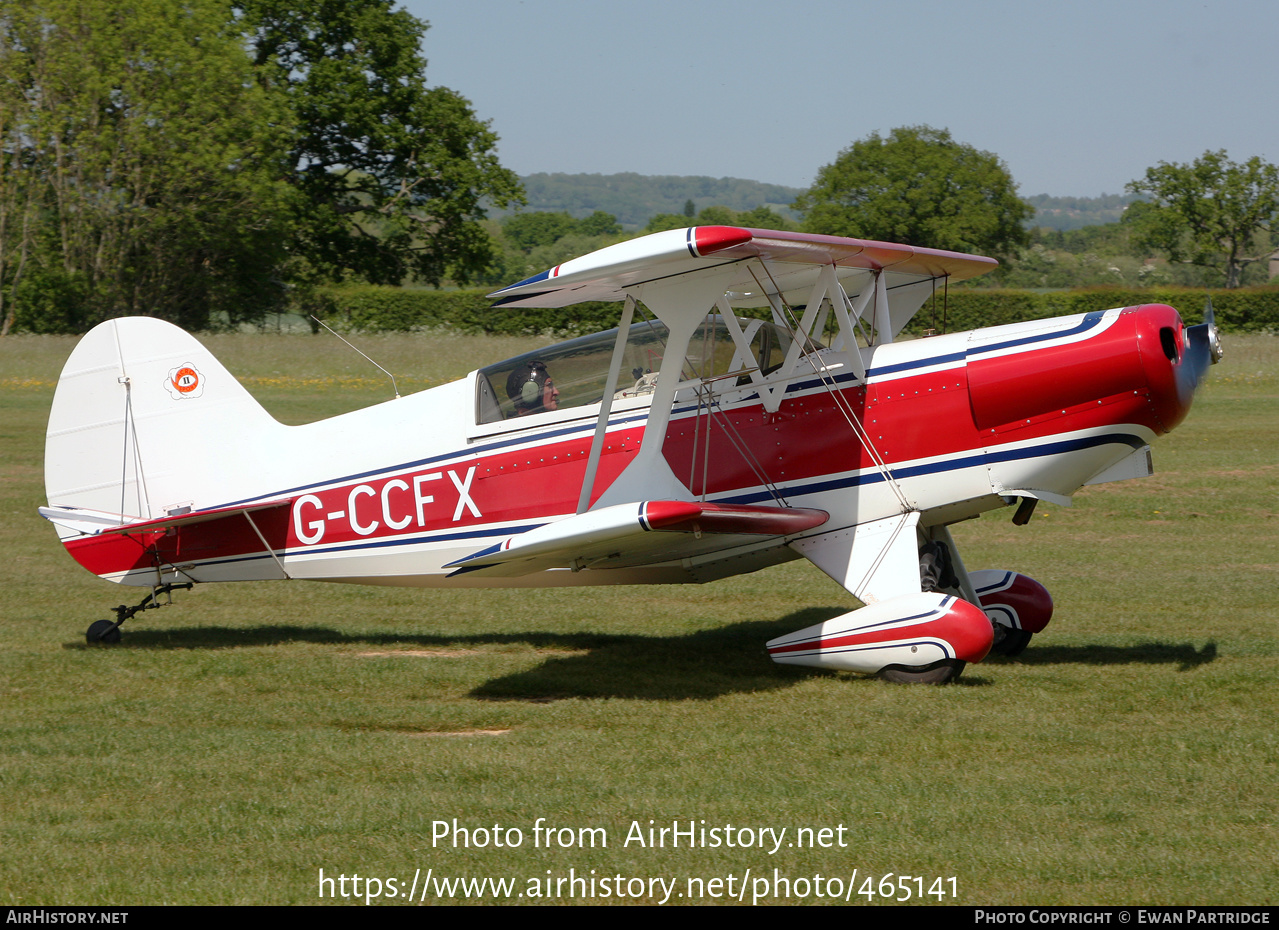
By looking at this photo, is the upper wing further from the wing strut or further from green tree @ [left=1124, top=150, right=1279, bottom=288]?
green tree @ [left=1124, top=150, right=1279, bottom=288]

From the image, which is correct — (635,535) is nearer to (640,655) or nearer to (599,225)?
(640,655)

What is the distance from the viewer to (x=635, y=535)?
6492 millimetres

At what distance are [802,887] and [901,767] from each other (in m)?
1.48

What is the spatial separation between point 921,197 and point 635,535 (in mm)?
68823

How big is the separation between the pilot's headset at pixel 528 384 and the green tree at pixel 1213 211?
58526 mm

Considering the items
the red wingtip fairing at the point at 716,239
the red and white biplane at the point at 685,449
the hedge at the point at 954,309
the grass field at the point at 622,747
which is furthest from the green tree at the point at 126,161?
the red wingtip fairing at the point at 716,239

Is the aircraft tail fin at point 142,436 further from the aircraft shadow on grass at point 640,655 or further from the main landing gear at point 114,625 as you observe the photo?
the aircraft shadow on grass at point 640,655

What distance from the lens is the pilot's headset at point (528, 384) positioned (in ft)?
26.7

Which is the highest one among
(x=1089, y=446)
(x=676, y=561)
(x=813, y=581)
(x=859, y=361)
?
(x=859, y=361)

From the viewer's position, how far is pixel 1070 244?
14038cm

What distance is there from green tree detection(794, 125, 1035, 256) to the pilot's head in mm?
63255
